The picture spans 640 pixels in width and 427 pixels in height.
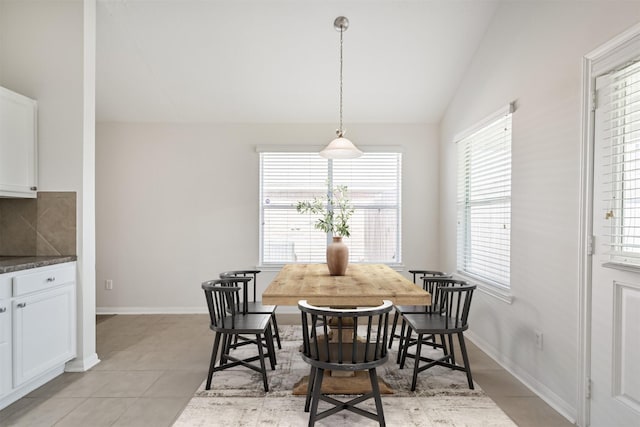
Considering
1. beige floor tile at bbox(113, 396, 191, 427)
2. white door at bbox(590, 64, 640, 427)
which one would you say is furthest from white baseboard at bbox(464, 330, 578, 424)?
beige floor tile at bbox(113, 396, 191, 427)

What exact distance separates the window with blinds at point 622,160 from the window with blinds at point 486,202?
3.71 ft

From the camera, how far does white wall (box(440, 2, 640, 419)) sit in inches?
96.4

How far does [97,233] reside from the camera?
518cm

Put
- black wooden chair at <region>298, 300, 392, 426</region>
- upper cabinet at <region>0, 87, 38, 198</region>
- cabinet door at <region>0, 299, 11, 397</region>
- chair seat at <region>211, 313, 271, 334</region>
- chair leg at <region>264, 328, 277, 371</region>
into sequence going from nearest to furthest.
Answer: black wooden chair at <region>298, 300, 392, 426</region>
cabinet door at <region>0, 299, 11, 397</region>
chair seat at <region>211, 313, 271, 334</region>
upper cabinet at <region>0, 87, 38, 198</region>
chair leg at <region>264, 328, 277, 371</region>

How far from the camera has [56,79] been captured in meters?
3.29

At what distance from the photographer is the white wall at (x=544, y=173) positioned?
2449 millimetres

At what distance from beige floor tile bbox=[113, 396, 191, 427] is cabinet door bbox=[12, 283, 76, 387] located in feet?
2.59

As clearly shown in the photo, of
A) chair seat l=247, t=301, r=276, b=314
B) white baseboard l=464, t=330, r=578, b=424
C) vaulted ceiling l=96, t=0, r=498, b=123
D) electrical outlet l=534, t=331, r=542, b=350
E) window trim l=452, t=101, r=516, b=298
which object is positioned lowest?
white baseboard l=464, t=330, r=578, b=424

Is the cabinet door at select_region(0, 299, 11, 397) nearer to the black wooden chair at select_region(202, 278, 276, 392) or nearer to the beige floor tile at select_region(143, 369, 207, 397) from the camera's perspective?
the beige floor tile at select_region(143, 369, 207, 397)

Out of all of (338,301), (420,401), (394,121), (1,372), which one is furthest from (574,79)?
(1,372)

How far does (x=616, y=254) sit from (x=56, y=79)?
417 centimetres

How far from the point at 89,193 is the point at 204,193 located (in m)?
1.87

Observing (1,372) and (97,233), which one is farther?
(97,233)

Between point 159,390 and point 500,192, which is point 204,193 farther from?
point 500,192
